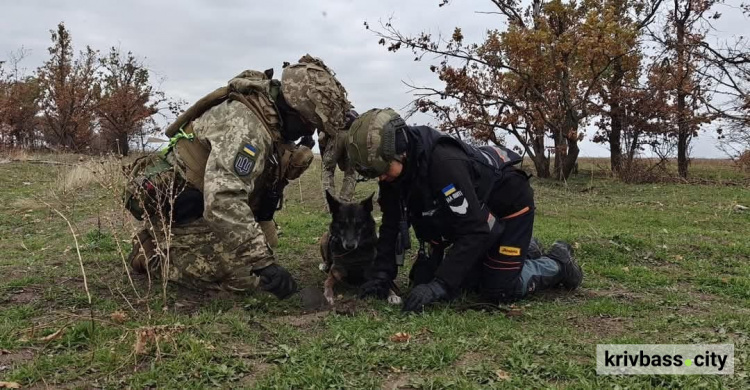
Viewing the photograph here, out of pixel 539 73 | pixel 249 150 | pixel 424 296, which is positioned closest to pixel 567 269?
pixel 424 296

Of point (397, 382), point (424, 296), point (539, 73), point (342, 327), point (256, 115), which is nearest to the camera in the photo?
point (397, 382)

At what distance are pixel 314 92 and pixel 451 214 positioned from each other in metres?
1.57

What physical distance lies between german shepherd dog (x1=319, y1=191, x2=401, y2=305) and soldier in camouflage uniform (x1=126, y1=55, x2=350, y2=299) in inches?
22.9

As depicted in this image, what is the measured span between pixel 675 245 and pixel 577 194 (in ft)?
28.8

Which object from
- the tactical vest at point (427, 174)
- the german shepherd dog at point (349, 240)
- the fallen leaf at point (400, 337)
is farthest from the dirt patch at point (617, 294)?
the fallen leaf at point (400, 337)

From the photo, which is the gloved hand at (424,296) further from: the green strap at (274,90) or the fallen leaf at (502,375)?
the green strap at (274,90)

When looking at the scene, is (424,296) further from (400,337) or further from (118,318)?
(118,318)

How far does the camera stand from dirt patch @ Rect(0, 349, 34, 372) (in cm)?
296

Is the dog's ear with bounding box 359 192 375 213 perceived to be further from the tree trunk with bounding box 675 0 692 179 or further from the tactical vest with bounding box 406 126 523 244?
the tree trunk with bounding box 675 0 692 179

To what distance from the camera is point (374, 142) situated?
12.6 feet

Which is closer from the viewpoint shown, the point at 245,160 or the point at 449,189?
the point at 449,189

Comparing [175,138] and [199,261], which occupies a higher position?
[175,138]

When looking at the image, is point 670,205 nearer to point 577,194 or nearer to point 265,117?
point 577,194

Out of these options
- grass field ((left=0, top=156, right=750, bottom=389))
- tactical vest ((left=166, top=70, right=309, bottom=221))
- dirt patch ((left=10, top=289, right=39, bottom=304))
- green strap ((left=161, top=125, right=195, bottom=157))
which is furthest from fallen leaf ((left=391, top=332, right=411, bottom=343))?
dirt patch ((left=10, top=289, right=39, bottom=304))
